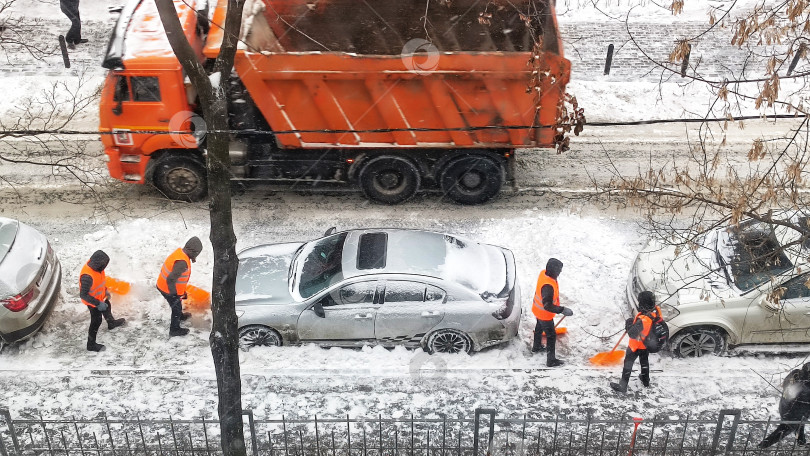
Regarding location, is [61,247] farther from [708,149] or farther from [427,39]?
[708,149]

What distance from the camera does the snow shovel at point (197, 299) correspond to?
9.30m

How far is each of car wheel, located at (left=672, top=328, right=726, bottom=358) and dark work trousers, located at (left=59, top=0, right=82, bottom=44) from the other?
13383 millimetres

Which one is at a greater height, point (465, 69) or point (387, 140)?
point (465, 69)

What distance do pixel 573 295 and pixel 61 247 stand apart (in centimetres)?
697

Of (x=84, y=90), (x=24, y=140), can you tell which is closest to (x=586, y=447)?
(x=24, y=140)

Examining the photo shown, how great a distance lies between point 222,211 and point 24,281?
3674 mm

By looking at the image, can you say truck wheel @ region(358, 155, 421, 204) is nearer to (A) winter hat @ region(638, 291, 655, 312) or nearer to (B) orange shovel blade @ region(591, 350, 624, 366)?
(B) orange shovel blade @ region(591, 350, 624, 366)

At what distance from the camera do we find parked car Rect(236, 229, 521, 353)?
816 centimetres

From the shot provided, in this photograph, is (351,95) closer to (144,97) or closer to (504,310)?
(144,97)

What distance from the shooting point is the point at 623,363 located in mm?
8359

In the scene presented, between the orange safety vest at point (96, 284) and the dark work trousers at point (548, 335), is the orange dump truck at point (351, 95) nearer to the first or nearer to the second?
the orange safety vest at point (96, 284)

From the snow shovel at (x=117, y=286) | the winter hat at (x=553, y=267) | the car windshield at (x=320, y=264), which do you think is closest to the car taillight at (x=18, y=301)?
the snow shovel at (x=117, y=286)

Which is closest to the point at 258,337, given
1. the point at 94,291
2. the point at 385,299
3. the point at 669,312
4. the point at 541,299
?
the point at 385,299

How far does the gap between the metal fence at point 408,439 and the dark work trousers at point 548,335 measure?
36.7 inches
